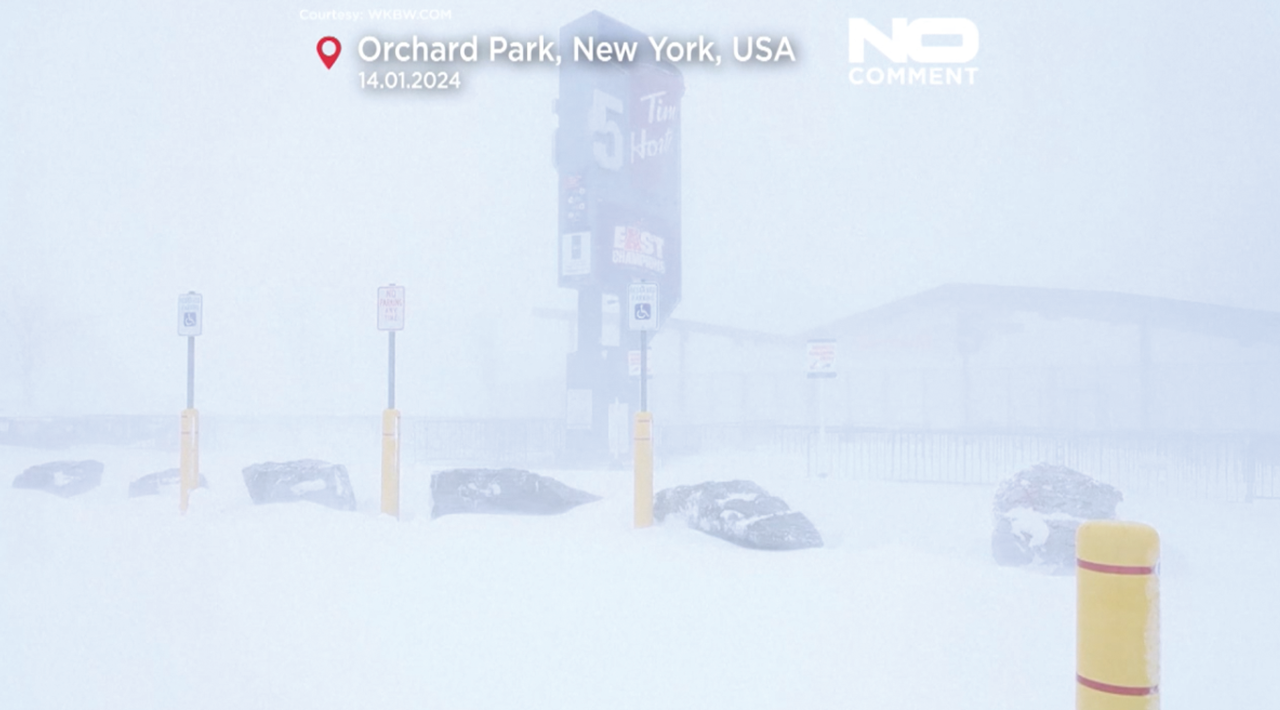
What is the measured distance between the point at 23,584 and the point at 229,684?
308 centimetres

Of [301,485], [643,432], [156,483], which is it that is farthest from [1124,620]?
[156,483]

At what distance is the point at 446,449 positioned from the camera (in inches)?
930

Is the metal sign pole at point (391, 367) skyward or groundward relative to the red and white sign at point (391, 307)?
groundward

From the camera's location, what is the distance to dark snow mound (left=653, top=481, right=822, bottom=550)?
25.3 feet

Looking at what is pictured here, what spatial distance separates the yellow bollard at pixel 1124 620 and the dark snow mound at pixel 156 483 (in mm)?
11583

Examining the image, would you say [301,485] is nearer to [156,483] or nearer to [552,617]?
[156,483]

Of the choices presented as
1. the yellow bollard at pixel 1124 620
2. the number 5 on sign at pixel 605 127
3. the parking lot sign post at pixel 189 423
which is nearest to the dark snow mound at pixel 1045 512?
the yellow bollard at pixel 1124 620

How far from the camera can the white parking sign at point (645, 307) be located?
28.9 feet

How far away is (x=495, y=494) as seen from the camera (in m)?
9.57

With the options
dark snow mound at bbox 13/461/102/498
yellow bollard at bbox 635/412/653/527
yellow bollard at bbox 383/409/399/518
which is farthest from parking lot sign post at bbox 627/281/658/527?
dark snow mound at bbox 13/461/102/498

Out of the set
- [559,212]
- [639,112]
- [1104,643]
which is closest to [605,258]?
[559,212]

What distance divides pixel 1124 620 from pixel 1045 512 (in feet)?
18.4

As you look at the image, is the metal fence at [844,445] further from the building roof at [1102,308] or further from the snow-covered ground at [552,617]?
the snow-covered ground at [552,617]

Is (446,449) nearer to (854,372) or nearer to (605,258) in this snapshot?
(605,258)
